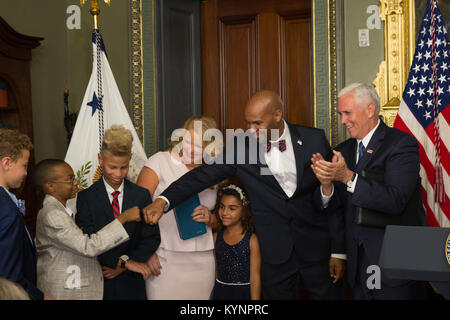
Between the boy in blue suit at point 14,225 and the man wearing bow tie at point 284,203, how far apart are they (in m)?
0.89

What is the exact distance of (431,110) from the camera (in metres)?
3.67

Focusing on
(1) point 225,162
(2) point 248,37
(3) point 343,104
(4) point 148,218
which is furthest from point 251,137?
(2) point 248,37

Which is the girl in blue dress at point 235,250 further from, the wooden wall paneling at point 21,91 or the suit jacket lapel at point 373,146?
the wooden wall paneling at point 21,91

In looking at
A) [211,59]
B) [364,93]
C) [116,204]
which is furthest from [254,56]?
[116,204]

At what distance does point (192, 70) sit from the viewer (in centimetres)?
495

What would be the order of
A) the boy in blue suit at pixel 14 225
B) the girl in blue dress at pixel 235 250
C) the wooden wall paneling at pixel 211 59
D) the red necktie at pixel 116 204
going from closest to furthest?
the boy in blue suit at pixel 14 225 → the red necktie at pixel 116 204 → the girl in blue dress at pixel 235 250 → the wooden wall paneling at pixel 211 59

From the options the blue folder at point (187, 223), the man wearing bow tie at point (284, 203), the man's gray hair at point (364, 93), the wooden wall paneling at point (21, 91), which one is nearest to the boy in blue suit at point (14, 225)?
the man wearing bow tie at point (284, 203)

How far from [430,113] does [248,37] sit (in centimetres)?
197

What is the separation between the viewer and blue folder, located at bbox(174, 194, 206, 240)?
3121 mm

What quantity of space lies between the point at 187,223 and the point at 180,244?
5.6 inches

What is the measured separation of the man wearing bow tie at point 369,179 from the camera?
2.58 m

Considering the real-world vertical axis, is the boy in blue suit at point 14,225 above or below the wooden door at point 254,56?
below

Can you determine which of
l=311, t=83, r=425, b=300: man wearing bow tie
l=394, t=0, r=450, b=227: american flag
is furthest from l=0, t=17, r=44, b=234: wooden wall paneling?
l=394, t=0, r=450, b=227: american flag

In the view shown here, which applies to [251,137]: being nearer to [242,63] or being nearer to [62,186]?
[62,186]
